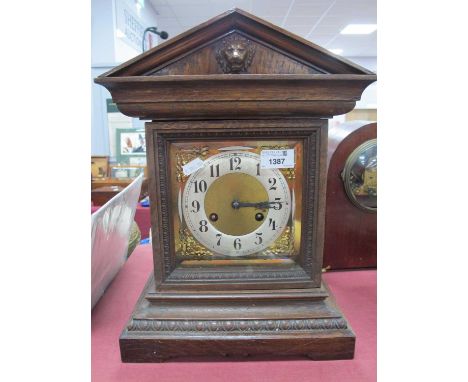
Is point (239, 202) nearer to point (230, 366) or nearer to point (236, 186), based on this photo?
point (236, 186)

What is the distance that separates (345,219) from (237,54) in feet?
1.57

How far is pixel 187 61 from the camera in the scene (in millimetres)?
549

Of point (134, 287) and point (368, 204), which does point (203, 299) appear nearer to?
point (134, 287)

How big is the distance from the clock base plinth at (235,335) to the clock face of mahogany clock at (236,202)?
0.10m

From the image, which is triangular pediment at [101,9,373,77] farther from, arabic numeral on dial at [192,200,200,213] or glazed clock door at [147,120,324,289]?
arabic numeral on dial at [192,200,200,213]

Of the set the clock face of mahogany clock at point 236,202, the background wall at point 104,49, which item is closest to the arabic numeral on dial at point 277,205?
Answer: the clock face of mahogany clock at point 236,202

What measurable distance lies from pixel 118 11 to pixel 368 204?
285 cm

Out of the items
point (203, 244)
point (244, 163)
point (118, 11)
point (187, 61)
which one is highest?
point (118, 11)

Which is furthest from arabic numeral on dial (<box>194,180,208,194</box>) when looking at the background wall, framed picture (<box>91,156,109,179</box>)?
the background wall

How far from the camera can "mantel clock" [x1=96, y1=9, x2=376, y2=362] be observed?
54cm

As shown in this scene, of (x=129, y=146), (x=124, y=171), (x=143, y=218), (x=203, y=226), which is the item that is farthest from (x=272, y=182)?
(x=129, y=146)

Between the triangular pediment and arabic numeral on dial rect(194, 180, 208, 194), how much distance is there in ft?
0.59

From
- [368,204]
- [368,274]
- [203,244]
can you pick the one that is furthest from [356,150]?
[203,244]

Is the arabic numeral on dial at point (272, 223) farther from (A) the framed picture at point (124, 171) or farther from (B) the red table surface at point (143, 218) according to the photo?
(A) the framed picture at point (124, 171)
